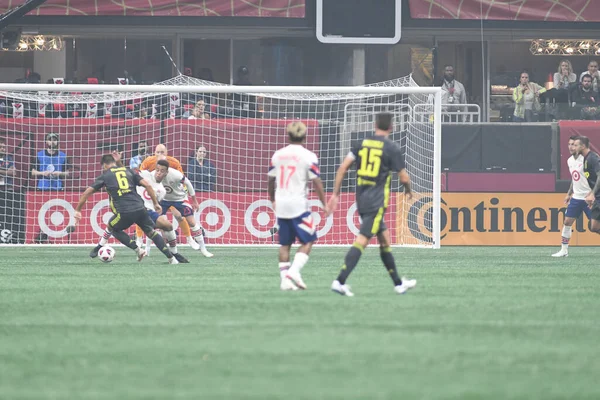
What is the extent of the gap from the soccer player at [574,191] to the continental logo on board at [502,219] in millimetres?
3940

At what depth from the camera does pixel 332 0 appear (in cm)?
2598

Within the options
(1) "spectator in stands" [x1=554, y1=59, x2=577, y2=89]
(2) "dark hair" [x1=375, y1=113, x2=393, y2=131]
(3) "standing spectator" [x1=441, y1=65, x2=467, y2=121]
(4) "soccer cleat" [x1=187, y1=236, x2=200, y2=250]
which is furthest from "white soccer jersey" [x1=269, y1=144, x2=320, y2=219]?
(1) "spectator in stands" [x1=554, y1=59, x2=577, y2=89]

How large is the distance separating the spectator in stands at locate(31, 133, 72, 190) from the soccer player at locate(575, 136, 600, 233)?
978 cm

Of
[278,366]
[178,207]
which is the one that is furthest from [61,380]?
[178,207]

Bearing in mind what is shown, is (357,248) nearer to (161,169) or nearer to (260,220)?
(161,169)

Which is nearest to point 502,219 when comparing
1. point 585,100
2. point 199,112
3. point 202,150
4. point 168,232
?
point 585,100

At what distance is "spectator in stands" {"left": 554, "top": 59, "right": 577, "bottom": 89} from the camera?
89.5 feet

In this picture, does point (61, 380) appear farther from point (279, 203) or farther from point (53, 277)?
point (53, 277)

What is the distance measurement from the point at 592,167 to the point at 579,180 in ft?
1.31

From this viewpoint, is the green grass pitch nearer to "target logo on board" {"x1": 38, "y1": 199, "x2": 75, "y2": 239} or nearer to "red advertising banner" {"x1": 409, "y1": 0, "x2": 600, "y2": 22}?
"target logo on board" {"x1": 38, "y1": 199, "x2": 75, "y2": 239}

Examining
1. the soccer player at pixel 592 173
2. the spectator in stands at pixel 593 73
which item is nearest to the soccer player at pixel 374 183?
the soccer player at pixel 592 173

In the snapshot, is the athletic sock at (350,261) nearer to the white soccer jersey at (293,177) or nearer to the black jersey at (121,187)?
the white soccer jersey at (293,177)

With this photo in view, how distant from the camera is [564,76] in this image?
90.2ft

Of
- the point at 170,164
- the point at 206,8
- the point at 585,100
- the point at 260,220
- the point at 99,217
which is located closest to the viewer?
the point at 170,164
